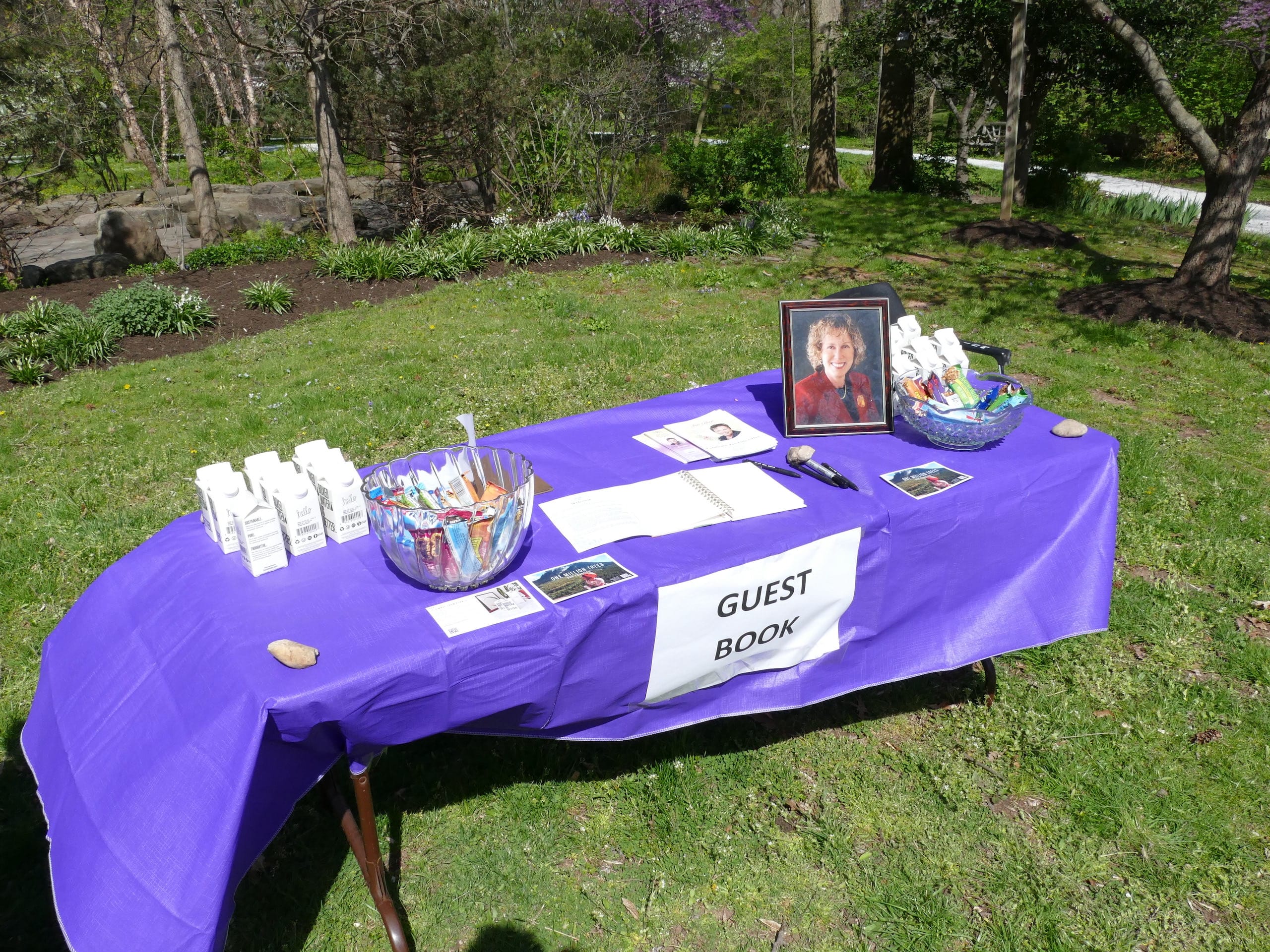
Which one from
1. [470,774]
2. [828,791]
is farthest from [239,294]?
[828,791]

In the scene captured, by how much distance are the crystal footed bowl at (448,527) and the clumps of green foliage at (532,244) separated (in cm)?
Answer: 767

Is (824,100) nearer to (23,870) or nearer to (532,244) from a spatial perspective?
(532,244)

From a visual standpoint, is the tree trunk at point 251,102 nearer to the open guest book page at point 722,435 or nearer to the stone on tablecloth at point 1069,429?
the open guest book page at point 722,435

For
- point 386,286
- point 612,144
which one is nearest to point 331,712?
point 386,286

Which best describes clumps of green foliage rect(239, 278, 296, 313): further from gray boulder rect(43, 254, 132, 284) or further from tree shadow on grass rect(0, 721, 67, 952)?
tree shadow on grass rect(0, 721, 67, 952)

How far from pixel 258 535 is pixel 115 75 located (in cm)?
1270

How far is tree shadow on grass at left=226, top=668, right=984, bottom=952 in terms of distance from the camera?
96.0 inches

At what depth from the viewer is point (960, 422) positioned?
2.78 metres

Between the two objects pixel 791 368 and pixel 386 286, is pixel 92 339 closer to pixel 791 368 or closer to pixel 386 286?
pixel 386 286

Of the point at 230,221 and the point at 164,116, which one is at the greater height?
the point at 164,116

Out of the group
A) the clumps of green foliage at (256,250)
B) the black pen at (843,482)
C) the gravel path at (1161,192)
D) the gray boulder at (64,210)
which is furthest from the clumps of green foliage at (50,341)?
the gravel path at (1161,192)

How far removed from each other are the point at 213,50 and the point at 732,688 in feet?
60.3

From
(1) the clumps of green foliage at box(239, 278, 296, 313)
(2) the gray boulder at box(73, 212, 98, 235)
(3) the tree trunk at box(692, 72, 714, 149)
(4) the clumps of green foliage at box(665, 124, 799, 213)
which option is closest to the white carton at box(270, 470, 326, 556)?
(1) the clumps of green foliage at box(239, 278, 296, 313)

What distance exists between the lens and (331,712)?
5.85 feet
